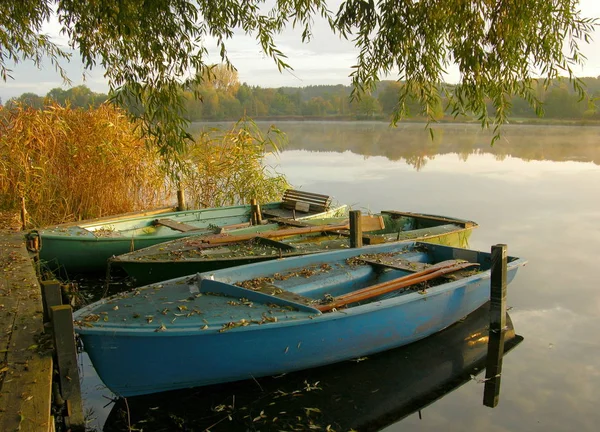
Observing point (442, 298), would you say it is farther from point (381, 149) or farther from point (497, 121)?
point (381, 149)

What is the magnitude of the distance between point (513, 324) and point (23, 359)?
17.3 feet

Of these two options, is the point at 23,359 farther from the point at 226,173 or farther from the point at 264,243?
the point at 226,173

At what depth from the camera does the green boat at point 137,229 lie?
766cm

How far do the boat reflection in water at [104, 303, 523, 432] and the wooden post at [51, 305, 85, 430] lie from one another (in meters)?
0.40

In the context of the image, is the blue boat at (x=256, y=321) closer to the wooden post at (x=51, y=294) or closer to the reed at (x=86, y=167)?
the wooden post at (x=51, y=294)

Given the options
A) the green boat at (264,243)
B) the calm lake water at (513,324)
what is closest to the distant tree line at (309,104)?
the calm lake water at (513,324)

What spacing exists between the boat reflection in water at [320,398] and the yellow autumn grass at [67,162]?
5517 millimetres

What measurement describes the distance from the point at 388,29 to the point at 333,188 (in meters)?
12.6

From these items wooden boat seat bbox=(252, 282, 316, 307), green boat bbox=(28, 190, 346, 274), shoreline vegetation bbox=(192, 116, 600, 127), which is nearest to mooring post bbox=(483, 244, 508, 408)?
wooden boat seat bbox=(252, 282, 316, 307)

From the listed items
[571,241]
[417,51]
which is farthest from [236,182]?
[417,51]

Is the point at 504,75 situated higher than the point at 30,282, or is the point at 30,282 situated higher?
the point at 504,75

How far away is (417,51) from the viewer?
4.35m

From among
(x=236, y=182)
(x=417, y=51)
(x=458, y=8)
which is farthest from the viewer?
(x=236, y=182)

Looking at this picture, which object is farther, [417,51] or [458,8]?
[417,51]
